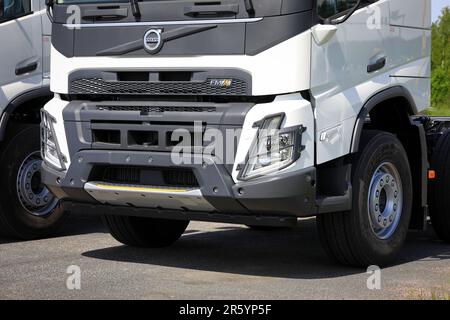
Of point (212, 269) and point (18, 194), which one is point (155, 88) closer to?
point (212, 269)

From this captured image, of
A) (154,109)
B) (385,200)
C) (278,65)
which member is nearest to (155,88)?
(154,109)

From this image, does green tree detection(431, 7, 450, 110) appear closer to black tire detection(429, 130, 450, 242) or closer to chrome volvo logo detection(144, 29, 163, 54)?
black tire detection(429, 130, 450, 242)

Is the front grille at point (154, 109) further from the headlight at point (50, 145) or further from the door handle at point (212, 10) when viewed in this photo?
the door handle at point (212, 10)

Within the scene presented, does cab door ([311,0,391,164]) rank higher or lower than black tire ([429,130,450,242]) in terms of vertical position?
higher

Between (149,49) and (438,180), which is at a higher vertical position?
(149,49)

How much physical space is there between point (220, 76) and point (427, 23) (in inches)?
94.7

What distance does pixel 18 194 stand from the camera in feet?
32.9

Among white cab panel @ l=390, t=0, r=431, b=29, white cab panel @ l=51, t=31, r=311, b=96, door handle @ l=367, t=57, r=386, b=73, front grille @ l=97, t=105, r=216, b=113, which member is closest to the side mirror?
white cab panel @ l=51, t=31, r=311, b=96

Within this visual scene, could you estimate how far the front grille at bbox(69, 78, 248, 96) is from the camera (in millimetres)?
7617

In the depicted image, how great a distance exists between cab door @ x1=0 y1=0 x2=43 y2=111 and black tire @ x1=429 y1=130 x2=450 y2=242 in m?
3.82

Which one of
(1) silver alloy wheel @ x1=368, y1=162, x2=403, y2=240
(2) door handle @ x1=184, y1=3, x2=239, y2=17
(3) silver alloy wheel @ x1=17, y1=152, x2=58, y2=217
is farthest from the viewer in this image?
(3) silver alloy wheel @ x1=17, y1=152, x2=58, y2=217
